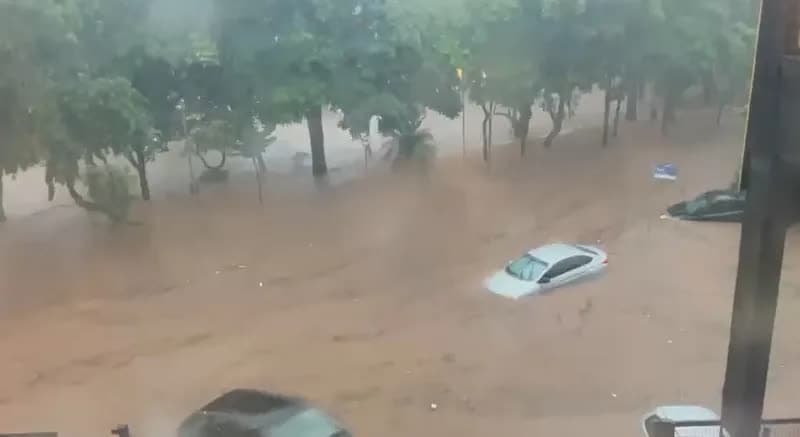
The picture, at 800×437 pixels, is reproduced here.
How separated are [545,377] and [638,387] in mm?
185

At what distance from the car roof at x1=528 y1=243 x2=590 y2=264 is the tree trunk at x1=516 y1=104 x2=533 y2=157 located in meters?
0.24

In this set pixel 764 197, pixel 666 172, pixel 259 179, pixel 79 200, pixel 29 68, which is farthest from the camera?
pixel 666 172

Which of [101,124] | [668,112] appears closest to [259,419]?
[101,124]

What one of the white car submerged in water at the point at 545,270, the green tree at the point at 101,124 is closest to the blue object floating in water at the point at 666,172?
the white car submerged in water at the point at 545,270

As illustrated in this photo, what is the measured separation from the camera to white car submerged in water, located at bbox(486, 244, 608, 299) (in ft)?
6.27

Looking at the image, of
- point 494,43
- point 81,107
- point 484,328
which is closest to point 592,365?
point 484,328

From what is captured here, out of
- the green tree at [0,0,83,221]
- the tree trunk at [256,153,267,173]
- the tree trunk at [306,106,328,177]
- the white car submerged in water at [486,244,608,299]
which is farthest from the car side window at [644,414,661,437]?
the green tree at [0,0,83,221]

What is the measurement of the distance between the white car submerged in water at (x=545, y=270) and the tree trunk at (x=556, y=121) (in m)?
0.26

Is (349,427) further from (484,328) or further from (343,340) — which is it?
(484,328)

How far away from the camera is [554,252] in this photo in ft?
6.48

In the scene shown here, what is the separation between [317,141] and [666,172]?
854mm

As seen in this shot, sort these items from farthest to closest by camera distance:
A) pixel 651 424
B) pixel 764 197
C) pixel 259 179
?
pixel 259 179 < pixel 651 424 < pixel 764 197

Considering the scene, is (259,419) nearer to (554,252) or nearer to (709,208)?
(554,252)

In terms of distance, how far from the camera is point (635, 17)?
6.33ft
